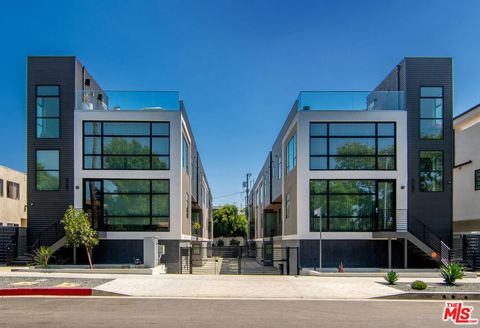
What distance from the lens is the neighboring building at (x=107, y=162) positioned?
82.4 ft

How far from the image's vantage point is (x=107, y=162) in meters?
25.4

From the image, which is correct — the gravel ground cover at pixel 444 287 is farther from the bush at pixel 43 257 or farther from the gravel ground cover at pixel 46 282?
the bush at pixel 43 257

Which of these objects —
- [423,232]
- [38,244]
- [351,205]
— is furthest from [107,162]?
[423,232]

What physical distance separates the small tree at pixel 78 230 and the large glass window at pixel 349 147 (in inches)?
450

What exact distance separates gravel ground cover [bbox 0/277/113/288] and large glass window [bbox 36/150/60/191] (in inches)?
334

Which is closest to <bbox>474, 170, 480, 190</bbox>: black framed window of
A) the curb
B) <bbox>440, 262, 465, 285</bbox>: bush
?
<bbox>440, 262, 465, 285</bbox>: bush

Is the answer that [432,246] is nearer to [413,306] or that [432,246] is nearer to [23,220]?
[413,306]

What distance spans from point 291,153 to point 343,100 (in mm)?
4882

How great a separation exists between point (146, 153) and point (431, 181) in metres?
15.0

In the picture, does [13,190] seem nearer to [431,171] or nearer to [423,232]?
[423,232]

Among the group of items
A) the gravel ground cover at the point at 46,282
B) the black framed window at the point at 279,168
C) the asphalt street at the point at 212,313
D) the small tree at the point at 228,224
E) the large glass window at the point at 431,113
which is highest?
the large glass window at the point at 431,113

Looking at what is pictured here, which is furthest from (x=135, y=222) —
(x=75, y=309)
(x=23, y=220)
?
(x=23, y=220)

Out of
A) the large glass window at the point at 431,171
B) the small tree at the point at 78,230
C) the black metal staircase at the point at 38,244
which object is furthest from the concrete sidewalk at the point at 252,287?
the black metal staircase at the point at 38,244

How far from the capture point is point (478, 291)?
16.0 metres
